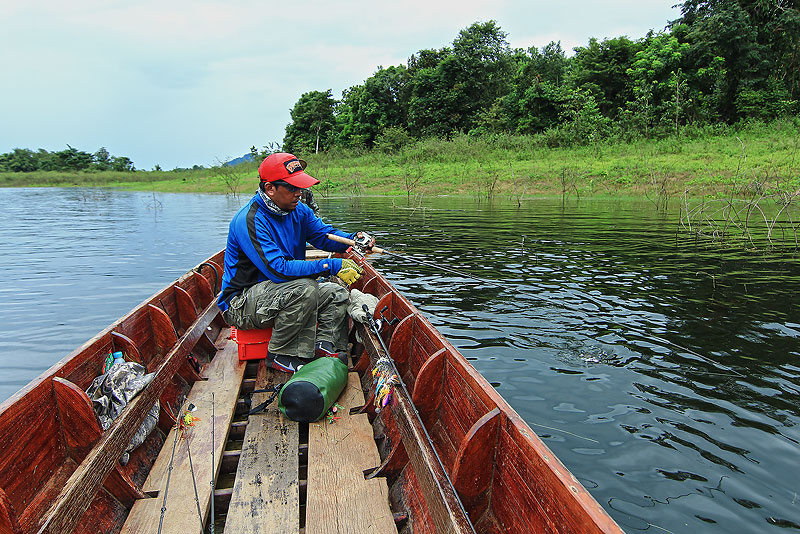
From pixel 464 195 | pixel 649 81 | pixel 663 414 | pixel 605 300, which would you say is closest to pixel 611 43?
pixel 649 81

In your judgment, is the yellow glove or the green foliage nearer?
the yellow glove

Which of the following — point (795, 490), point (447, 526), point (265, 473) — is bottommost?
point (795, 490)

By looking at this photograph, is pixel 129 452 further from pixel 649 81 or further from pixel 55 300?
pixel 649 81

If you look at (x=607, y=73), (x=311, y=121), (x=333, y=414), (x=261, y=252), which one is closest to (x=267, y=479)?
(x=333, y=414)

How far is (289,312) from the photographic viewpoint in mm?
3693

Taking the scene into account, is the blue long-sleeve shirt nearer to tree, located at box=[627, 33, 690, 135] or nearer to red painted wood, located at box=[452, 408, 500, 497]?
red painted wood, located at box=[452, 408, 500, 497]

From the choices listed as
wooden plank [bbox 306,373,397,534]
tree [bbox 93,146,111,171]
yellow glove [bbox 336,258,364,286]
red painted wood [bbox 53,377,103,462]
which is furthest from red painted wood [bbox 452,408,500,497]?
tree [bbox 93,146,111,171]

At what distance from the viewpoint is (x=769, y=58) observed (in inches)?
1057

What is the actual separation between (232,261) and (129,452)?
155 centimetres

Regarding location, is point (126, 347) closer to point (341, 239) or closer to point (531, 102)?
point (341, 239)

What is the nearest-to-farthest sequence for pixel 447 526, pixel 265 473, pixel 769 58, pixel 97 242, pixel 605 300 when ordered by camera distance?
pixel 447 526
pixel 265 473
pixel 605 300
pixel 97 242
pixel 769 58

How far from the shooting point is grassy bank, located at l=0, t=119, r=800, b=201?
17688mm

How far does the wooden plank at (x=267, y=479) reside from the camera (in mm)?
2260

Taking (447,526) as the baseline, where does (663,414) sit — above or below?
below
